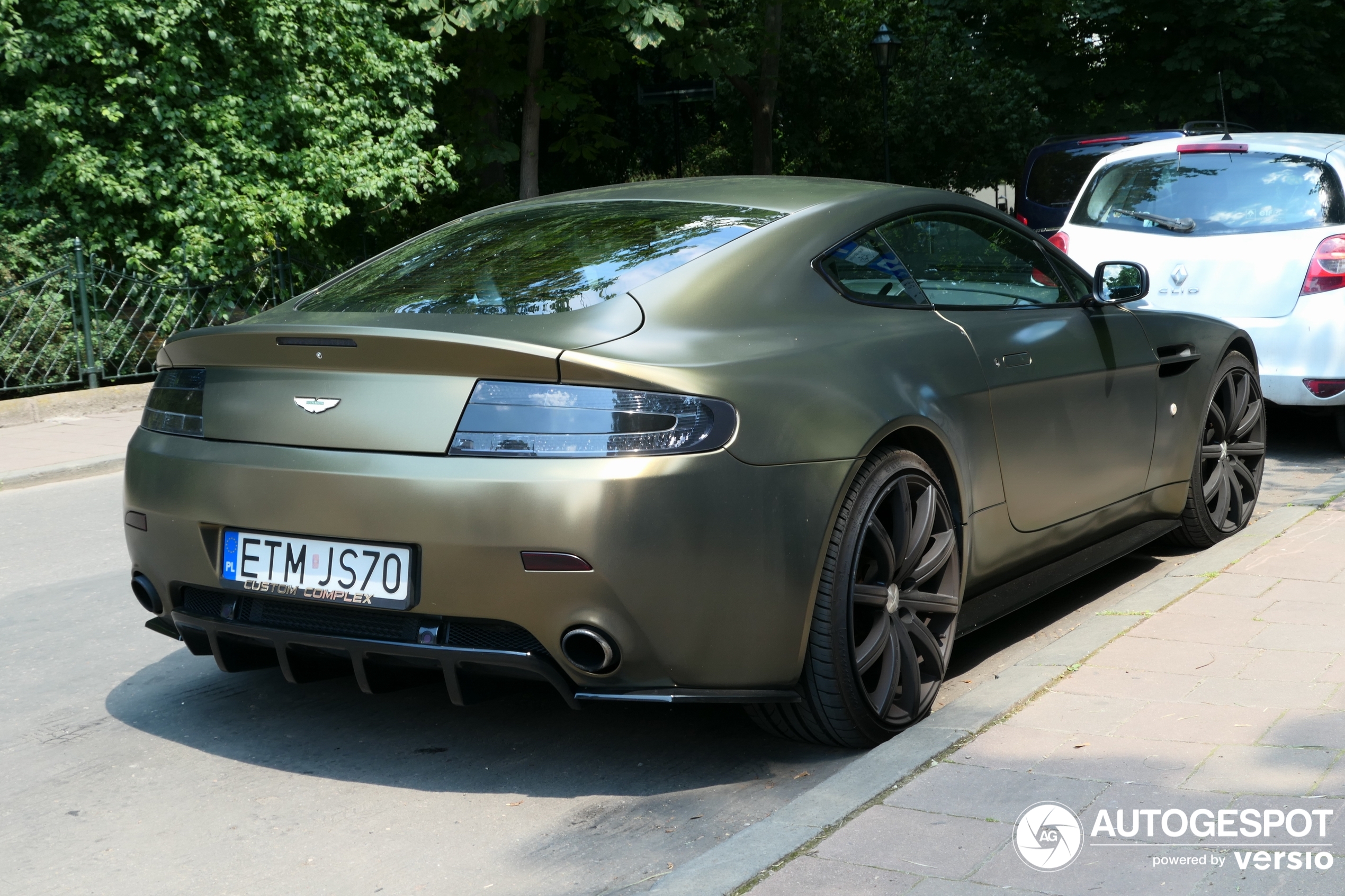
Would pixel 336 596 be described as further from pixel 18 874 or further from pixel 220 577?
pixel 18 874

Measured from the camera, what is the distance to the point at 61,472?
900cm

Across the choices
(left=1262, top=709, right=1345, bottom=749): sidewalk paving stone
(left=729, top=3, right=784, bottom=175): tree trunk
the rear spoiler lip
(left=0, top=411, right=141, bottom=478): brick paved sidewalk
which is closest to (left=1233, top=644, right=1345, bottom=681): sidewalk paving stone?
Result: (left=1262, top=709, right=1345, bottom=749): sidewalk paving stone

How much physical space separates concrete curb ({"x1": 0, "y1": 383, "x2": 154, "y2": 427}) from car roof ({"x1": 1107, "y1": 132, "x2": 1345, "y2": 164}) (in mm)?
7714

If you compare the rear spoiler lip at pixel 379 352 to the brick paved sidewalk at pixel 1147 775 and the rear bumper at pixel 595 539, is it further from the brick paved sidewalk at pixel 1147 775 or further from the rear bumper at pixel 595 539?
the brick paved sidewalk at pixel 1147 775

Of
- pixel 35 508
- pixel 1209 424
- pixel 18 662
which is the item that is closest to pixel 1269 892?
pixel 1209 424

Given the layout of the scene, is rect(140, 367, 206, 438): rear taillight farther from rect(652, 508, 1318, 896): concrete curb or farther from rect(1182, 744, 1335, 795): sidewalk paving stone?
rect(1182, 744, 1335, 795): sidewalk paving stone

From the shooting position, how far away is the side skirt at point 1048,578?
159 inches

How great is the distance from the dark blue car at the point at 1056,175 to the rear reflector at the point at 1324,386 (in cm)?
822

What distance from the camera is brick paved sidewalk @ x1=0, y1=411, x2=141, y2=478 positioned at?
30.6 ft

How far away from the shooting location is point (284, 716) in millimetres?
4008

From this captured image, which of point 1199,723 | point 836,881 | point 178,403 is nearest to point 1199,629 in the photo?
point 1199,723

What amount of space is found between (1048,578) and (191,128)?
1109 cm

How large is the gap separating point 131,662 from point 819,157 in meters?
25.8

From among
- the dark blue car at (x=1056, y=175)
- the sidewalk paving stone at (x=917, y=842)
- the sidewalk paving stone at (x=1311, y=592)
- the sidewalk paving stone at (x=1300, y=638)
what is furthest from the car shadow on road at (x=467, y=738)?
the dark blue car at (x=1056, y=175)
